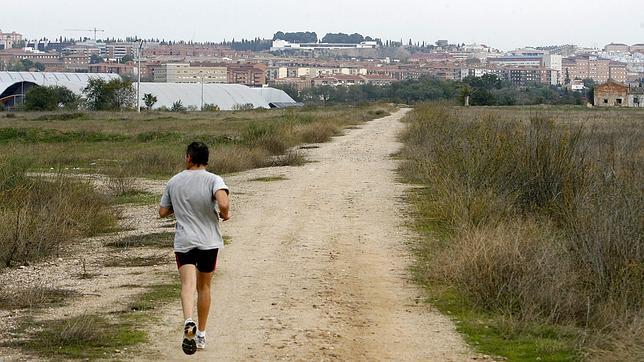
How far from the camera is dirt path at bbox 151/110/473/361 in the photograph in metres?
8.86

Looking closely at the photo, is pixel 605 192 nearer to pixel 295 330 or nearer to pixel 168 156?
pixel 295 330

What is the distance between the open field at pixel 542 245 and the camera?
9.37 meters

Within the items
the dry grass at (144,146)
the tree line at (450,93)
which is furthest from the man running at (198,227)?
the tree line at (450,93)

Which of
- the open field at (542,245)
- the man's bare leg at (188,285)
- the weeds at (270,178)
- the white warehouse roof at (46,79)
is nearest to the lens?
the man's bare leg at (188,285)

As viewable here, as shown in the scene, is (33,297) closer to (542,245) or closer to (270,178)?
(542,245)

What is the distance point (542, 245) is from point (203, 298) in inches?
169

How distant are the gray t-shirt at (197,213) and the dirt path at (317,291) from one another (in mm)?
874

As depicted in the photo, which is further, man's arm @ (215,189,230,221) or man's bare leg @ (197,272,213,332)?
man's bare leg @ (197,272,213,332)

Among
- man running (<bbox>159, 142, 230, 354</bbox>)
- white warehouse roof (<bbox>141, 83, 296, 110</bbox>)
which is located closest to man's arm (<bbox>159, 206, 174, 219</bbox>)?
man running (<bbox>159, 142, 230, 354</bbox>)

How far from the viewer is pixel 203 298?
8.71 meters

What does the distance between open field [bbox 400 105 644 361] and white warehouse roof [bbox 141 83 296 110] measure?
94.8 meters

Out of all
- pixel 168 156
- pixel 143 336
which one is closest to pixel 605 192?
pixel 143 336

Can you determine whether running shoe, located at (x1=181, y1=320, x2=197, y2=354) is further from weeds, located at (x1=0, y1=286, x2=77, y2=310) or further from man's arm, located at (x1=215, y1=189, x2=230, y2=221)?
weeds, located at (x1=0, y1=286, x2=77, y2=310)

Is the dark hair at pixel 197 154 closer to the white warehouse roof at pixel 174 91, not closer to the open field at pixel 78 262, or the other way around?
the open field at pixel 78 262
